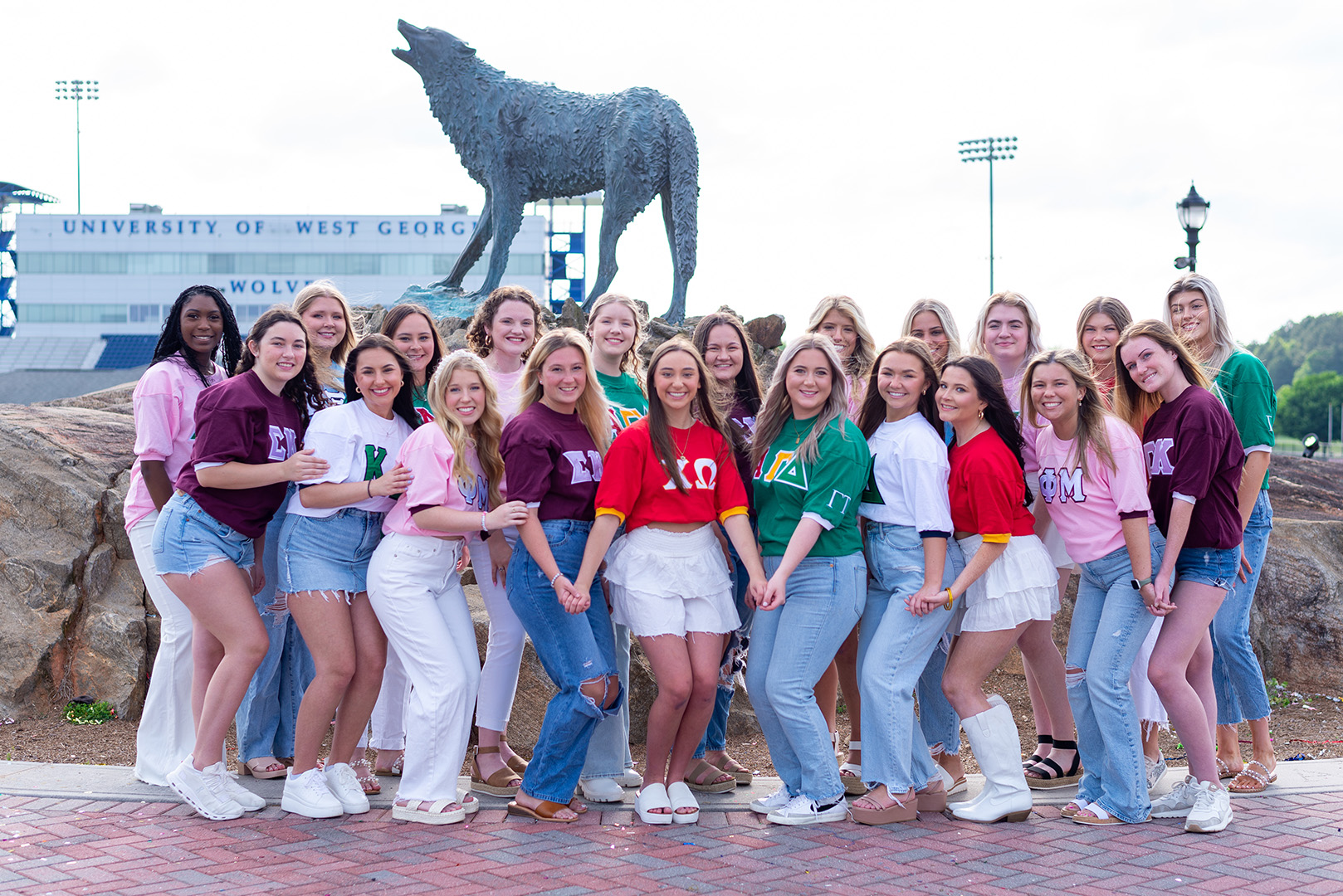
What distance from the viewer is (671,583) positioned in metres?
4.14

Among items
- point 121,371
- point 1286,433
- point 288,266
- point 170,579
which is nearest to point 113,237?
point 288,266

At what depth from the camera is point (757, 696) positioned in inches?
166

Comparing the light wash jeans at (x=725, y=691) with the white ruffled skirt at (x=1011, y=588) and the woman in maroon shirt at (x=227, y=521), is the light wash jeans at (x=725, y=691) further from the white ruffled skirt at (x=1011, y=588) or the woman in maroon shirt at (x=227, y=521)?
the woman in maroon shirt at (x=227, y=521)

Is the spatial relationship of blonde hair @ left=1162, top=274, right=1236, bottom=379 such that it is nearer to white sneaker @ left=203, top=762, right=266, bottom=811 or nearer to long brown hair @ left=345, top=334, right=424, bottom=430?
long brown hair @ left=345, top=334, right=424, bottom=430

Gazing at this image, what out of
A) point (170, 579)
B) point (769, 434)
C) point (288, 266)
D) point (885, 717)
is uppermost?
point (288, 266)

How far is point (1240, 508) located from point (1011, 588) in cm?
112

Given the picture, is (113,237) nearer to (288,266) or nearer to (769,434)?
(288,266)

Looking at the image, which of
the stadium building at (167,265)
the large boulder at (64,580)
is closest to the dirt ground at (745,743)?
the large boulder at (64,580)

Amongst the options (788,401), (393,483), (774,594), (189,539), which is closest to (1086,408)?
(788,401)

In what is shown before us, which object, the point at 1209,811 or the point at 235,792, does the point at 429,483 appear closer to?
the point at 235,792

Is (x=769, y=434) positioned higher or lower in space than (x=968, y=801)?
higher

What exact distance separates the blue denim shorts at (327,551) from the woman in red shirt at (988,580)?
2131mm

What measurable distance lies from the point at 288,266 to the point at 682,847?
175 ft

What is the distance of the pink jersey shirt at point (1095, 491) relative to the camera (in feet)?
13.5
